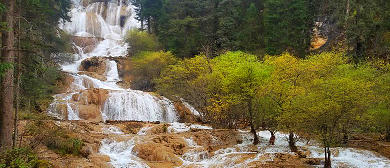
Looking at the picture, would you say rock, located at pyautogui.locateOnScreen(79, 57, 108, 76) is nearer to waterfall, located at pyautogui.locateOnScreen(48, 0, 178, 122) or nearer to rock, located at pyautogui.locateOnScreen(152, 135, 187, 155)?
waterfall, located at pyautogui.locateOnScreen(48, 0, 178, 122)

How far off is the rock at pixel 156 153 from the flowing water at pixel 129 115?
367 millimetres

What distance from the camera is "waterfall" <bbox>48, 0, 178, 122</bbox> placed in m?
27.5

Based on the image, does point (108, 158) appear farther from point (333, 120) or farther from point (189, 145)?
point (333, 120)

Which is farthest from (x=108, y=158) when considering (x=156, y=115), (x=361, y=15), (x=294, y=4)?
(x=294, y=4)

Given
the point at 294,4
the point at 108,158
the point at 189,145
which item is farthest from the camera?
the point at 294,4

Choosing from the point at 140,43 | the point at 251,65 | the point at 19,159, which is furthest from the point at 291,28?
the point at 19,159

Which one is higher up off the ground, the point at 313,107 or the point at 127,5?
the point at 127,5

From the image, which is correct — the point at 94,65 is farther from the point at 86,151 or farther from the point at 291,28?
the point at 86,151

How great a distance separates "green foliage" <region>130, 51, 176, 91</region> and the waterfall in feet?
10.5

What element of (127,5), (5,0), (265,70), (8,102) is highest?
(127,5)

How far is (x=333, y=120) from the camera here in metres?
11.6

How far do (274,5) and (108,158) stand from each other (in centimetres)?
3178

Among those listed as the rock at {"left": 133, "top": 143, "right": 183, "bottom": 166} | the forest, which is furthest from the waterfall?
the rock at {"left": 133, "top": 143, "right": 183, "bottom": 166}

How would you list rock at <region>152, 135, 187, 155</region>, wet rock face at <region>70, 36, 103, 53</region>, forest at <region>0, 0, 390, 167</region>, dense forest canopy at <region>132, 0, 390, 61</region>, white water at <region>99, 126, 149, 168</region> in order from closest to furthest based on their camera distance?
forest at <region>0, 0, 390, 167</region>
white water at <region>99, 126, 149, 168</region>
rock at <region>152, 135, 187, 155</region>
dense forest canopy at <region>132, 0, 390, 61</region>
wet rock face at <region>70, 36, 103, 53</region>
